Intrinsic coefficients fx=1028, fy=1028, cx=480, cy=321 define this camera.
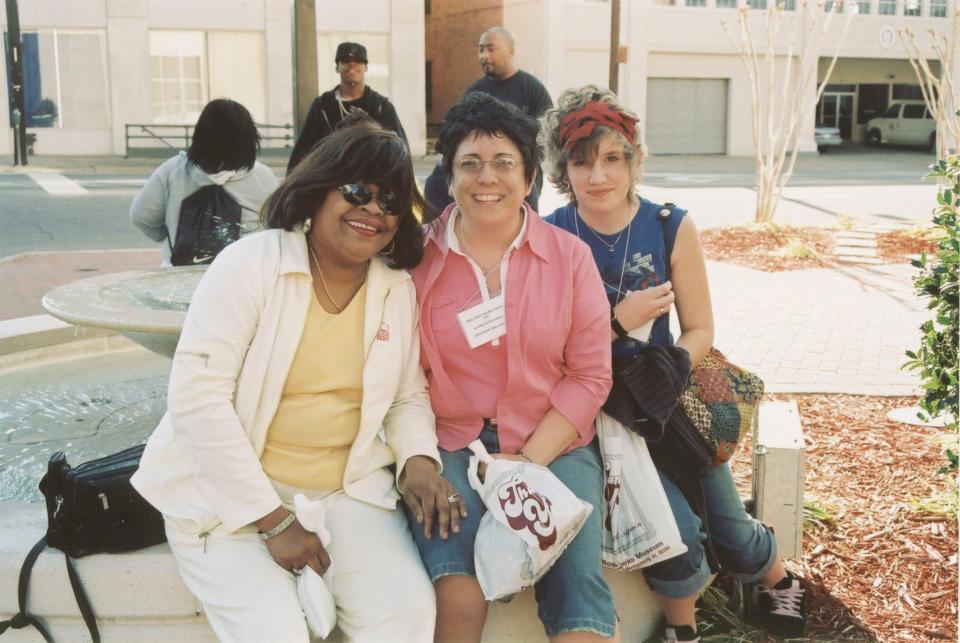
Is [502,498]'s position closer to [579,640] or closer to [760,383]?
[579,640]

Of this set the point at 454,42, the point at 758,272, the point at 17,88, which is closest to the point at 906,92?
the point at 454,42

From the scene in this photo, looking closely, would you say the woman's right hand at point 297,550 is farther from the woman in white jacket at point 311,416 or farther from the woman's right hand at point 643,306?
the woman's right hand at point 643,306

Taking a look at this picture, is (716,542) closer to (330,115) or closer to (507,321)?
(507,321)

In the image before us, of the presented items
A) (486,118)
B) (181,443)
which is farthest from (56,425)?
(486,118)

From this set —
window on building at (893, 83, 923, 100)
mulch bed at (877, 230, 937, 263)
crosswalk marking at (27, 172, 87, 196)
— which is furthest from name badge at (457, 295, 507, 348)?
window on building at (893, 83, 923, 100)

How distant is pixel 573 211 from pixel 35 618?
2122 mm

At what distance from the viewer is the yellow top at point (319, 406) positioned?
2807mm

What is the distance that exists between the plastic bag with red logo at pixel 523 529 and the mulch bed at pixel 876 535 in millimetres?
1360

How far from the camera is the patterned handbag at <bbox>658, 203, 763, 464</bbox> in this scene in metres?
3.27

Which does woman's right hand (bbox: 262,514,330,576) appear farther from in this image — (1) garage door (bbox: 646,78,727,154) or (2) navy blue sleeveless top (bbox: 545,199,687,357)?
(1) garage door (bbox: 646,78,727,154)

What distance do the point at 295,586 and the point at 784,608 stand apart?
69.9 inches

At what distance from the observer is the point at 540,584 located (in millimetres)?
2789

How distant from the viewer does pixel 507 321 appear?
9.87 feet

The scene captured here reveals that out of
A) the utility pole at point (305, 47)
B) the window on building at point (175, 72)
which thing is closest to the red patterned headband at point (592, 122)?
the utility pole at point (305, 47)
